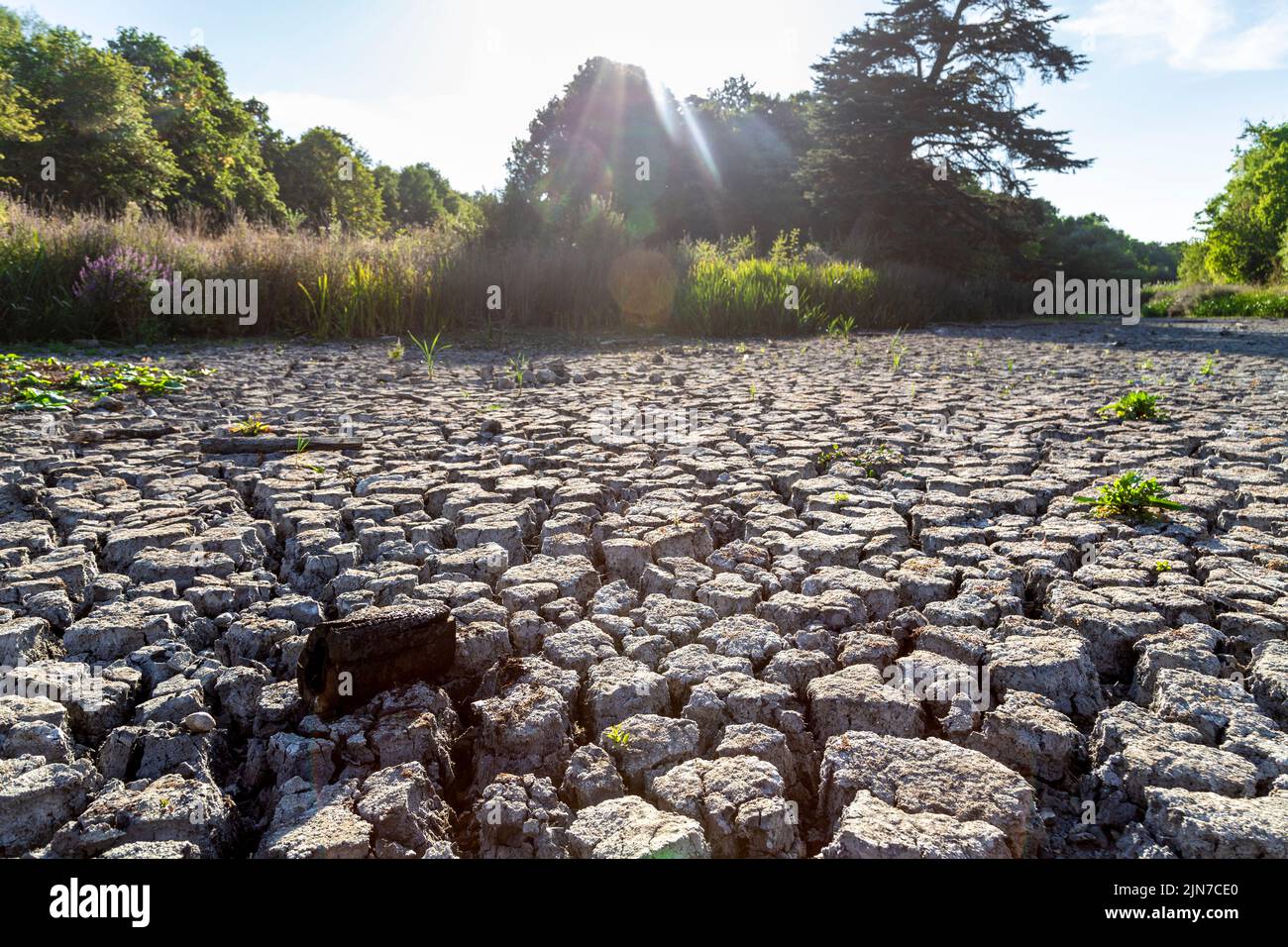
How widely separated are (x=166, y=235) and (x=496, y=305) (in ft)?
14.0

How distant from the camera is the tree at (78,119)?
67.2ft

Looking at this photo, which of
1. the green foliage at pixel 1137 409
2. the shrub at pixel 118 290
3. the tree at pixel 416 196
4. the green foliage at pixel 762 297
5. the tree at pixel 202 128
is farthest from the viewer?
the tree at pixel 416 196

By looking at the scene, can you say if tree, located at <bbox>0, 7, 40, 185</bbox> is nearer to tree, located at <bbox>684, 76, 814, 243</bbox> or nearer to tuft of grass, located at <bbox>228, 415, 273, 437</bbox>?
tree, located at <bbox>684, 76, 814, 243</bbox>

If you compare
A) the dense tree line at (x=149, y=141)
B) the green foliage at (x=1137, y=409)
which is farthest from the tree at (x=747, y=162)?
the green foliage at (x=1137, y=409)

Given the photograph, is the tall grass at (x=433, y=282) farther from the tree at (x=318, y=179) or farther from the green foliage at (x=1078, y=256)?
the tree at (x=318, y=179)

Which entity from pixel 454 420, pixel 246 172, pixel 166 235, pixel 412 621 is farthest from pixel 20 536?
pixel 246 172

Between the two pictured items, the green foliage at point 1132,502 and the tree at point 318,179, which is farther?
the tree at point 318,179

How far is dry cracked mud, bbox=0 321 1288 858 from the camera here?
1411mm

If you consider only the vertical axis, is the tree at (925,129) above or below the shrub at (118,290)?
above

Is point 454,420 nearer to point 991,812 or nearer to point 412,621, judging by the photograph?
point 412,621

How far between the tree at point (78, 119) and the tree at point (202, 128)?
2.15m

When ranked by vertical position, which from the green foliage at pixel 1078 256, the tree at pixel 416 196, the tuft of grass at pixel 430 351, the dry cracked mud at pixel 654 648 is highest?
the tree at pixel 416 196

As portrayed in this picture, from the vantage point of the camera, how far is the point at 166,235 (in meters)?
9.63
